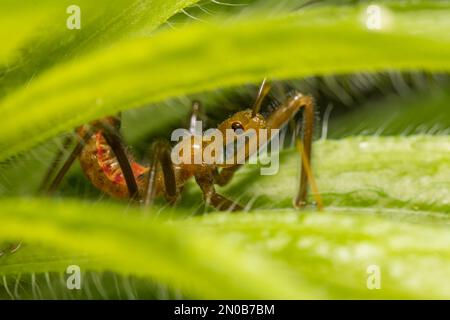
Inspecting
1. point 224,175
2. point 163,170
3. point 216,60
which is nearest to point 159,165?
point 163,170

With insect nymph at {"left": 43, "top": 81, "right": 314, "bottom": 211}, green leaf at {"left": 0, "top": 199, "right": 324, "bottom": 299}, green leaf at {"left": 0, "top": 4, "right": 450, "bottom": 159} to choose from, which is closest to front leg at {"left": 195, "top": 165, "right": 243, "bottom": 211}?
insect nymph at {"left": 43, "top": 81, "right": 314, "bottom": 211}

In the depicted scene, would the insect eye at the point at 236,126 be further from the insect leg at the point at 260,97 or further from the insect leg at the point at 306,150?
the insect leg at the point at 306,150

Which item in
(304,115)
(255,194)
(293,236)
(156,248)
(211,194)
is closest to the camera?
(156,248)

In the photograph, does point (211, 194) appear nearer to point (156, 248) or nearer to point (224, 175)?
point (224, 175)

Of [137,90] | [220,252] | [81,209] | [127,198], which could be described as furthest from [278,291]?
[127,198]

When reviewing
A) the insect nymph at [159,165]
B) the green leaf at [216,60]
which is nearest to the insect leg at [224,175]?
the insect nymph at [159,165]

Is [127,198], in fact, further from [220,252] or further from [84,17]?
[220,252]
